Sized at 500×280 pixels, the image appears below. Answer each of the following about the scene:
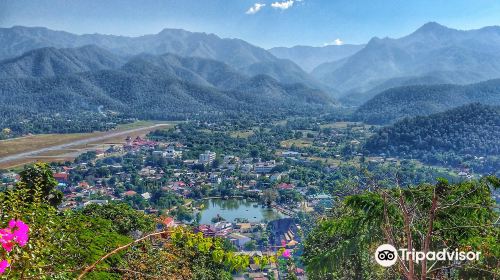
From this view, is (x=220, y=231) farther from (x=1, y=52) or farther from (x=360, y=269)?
(x=1, y=52)

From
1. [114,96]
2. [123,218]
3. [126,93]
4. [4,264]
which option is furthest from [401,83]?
[4,264]

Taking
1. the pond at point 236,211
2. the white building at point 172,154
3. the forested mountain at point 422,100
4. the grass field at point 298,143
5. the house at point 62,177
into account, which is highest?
the forested mountain at point 422,100

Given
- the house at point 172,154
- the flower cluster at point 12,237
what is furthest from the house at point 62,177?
the flower cluster at point 12,237

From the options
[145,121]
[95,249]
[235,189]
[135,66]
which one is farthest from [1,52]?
[95,249]

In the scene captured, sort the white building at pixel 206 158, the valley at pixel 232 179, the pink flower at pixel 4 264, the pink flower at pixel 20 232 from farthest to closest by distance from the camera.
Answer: the white building at pixel 206 158
the valley at pixel 232 179
the pink flower at pixel 20 232
the pink flower at pixel 4 264

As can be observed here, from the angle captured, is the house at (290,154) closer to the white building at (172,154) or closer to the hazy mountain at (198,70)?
the white building at (172,154)
